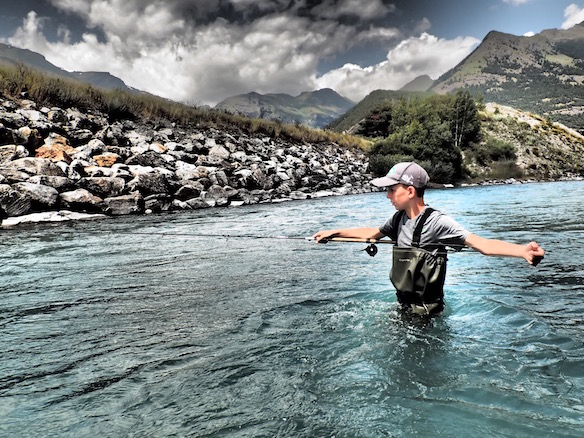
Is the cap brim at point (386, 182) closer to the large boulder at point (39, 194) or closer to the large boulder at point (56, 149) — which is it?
the large boulder at point (39, 194)

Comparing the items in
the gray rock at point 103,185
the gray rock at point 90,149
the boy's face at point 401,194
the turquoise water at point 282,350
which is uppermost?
the gray rock at point 90,149

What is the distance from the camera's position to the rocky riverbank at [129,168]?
1193 cm

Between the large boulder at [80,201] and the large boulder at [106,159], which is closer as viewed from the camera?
the large boulder at [80,201]

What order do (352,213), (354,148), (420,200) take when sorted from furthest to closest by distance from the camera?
(354,148), (352,213), (420,200)

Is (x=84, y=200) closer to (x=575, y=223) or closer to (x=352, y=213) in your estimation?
(x=352, y=213)

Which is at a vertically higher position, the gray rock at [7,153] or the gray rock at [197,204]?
the gray rock at [7,153]

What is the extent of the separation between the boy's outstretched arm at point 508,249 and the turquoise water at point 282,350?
2.86 ft

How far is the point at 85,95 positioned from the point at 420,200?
67.1 feet

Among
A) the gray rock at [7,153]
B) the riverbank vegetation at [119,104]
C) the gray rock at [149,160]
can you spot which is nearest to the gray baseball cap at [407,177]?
the gray rock at [7,153]

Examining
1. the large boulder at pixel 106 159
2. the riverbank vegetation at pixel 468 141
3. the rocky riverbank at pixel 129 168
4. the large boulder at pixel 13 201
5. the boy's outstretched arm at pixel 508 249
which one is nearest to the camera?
the boy's outstretched arm at pixel 508 249

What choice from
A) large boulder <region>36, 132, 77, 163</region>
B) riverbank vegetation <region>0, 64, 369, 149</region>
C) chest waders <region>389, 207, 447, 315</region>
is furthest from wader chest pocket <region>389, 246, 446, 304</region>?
riverbank vegetation <region>0, 64, 369, 149</region>

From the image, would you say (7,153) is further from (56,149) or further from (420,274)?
(420,274)

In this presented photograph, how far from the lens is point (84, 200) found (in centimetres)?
1223

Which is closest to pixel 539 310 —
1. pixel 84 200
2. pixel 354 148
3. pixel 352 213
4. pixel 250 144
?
pixel 352 213
